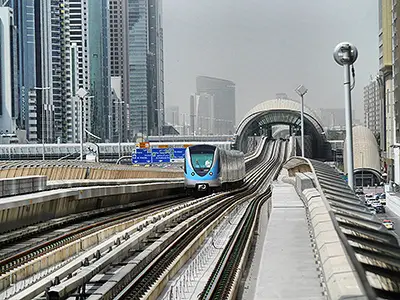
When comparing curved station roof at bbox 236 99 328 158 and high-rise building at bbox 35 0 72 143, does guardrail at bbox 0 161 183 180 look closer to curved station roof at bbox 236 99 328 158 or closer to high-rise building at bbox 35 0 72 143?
A: curved station roof at bbox 236 99 328 158

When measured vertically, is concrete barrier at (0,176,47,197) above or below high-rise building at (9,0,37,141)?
below

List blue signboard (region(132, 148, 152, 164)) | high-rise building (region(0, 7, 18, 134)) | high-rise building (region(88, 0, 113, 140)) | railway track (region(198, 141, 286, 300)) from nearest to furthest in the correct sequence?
railway track (region(198, 141, 286, 300))
blue signboard (region(132, 148, 152, 164))
high-rise building (region(0, 7, 18, 134))
high-rise building (region(88, 0, 113, 140))

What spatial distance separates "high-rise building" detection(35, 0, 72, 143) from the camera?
121 meters

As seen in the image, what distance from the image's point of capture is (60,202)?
18.8m

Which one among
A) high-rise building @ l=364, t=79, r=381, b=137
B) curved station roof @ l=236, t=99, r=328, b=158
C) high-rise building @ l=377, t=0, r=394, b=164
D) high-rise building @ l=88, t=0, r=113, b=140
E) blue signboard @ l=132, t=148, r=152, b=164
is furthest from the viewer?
high-rise building @ l=88, t=0, r=113, b=140

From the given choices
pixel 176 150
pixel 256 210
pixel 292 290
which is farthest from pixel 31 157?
pixel 292 290

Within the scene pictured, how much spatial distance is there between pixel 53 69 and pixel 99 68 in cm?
2380

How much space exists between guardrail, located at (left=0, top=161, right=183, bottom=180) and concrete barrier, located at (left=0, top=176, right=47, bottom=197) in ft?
8.96

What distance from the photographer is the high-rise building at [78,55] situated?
12681 cm

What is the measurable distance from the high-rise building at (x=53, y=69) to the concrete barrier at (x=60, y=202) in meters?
93.5

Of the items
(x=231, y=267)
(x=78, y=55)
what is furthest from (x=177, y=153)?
(x=78, y=55)

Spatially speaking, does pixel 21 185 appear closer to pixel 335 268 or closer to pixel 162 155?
pixel 335 268

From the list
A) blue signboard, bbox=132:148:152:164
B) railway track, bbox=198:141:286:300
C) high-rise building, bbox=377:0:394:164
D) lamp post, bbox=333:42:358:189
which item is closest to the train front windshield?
railway track, bbox=198:141:286:300

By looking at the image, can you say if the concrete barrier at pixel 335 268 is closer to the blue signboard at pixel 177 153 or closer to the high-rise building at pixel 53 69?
the blue signboard at pixel 177 153
